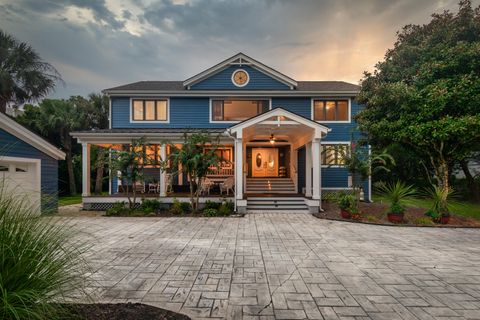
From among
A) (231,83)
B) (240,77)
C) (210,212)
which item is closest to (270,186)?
(210,212)

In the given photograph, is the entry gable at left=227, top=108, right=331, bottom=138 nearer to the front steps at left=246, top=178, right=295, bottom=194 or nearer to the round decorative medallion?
the front steps at left=246, top=178, right=295, bottom=194

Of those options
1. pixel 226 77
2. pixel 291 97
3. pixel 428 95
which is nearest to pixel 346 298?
pixel 428 95

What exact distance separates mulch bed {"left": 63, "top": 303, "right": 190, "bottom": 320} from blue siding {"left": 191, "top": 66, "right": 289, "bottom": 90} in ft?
45.2

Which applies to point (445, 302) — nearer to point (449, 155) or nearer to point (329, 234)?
point (329, 234)

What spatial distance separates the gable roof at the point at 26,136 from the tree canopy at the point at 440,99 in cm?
1365

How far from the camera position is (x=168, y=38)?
18.7 meters

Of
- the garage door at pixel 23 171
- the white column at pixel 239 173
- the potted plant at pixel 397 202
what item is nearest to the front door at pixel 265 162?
the white column at pixel 239 173

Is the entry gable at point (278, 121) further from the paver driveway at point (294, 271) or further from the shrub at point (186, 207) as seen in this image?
the paver driveway at point (294, 271)

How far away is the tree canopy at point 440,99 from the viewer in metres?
8.30

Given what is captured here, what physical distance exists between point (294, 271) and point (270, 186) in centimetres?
1039

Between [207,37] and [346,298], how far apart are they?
63.5 feet

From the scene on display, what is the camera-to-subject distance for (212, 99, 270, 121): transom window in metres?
15.2

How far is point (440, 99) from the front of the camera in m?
8.30

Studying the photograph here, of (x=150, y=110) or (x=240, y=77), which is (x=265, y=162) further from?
(x=150, y=110)
